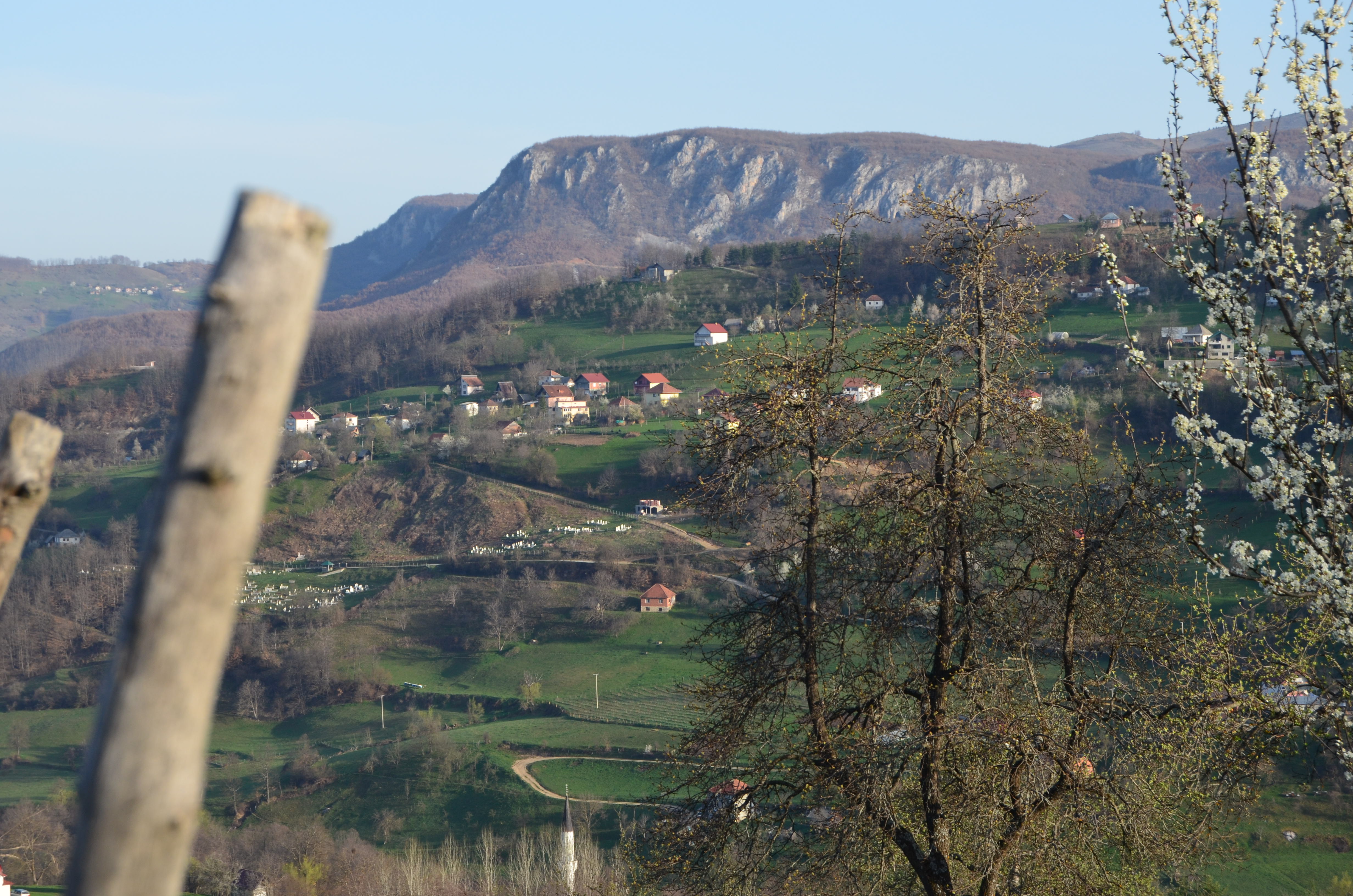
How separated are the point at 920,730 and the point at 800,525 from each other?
1.82 metres

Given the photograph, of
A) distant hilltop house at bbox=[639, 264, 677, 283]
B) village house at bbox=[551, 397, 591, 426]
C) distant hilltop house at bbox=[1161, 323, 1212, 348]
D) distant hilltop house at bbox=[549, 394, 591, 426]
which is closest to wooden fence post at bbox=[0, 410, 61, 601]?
Answer: distant hilltop house at bbox=[1161, 323, 1212, 348]

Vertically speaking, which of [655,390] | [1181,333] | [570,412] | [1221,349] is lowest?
[570,412]

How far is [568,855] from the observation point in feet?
85.2

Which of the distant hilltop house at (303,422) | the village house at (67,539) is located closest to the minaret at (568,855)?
the village house at (67,539)

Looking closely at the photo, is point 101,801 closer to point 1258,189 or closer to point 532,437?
point 1258,189

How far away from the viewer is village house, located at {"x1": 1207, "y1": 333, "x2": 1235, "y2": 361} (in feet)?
20.6

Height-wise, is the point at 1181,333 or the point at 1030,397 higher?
the point at 1181,333

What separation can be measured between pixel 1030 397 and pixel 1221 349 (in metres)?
2.13

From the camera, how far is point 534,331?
108688 mm

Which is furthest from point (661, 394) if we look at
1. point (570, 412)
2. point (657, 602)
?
point (657, 602)

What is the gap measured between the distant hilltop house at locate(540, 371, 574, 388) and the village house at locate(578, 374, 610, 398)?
857mm

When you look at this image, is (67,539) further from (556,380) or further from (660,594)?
(660,594)

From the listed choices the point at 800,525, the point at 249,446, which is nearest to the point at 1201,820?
the point at 800,525

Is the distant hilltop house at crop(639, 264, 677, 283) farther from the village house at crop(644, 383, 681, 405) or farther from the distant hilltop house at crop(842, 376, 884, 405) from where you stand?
the distant hilltop house at crop(842, 376, 884, 405)
